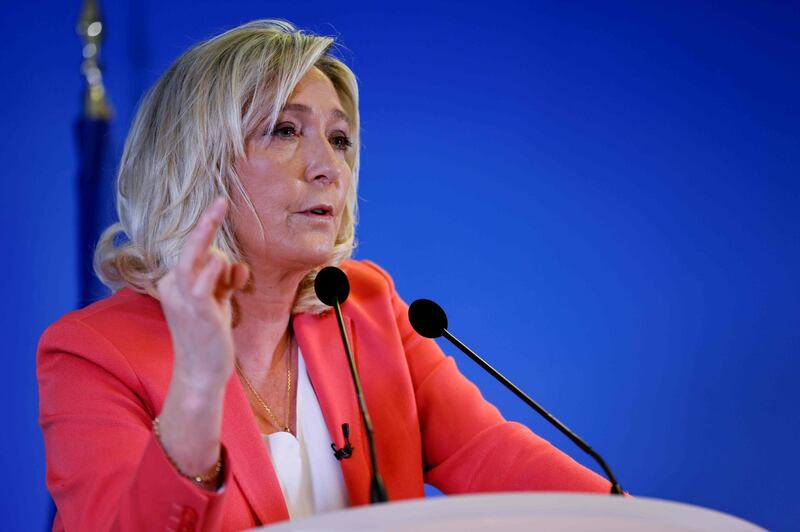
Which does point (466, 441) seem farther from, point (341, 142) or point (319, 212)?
point (341, 142)

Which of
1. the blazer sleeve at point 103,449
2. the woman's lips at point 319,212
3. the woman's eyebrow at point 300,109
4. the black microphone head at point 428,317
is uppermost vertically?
the woman's eyebrow at point 300,109

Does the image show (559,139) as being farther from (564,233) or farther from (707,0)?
(707,0)

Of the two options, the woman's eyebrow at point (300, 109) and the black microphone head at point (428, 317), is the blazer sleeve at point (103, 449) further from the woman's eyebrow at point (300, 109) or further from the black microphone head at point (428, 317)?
the woman's eyebrow at point (300, 109)

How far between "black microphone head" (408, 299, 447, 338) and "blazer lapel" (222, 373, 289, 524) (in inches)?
12.8

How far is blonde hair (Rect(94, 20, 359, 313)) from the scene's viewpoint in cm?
174

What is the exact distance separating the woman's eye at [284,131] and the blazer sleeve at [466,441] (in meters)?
0.42

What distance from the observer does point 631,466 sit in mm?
2703

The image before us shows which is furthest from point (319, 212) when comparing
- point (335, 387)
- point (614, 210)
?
point (614, 210)

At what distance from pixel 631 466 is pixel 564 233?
27.9 inches

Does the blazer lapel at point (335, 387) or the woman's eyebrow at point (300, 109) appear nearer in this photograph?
the blazer lapel at point (335, 387)

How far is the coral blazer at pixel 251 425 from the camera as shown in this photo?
1.25 meters

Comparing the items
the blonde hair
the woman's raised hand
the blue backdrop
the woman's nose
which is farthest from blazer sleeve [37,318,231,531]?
the blue backdrop

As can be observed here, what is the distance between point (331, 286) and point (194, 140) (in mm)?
426

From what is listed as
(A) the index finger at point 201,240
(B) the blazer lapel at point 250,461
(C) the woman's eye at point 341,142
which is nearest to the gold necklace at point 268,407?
(B) the blazer lapel at point 250,461
